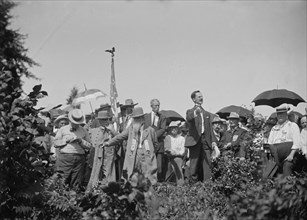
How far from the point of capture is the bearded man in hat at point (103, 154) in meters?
11.1

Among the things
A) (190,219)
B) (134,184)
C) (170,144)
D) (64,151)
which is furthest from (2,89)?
(170,144)

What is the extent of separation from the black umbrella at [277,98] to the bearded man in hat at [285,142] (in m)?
5.24

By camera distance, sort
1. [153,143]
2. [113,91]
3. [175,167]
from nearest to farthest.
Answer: [153,143]
[113,91]
[175,167]

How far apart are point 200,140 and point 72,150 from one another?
2669 millimetres

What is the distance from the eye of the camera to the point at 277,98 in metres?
15.5

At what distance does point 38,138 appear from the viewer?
21.1 feet

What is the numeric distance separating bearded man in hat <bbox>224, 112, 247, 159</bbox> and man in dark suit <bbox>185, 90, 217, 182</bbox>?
65cm

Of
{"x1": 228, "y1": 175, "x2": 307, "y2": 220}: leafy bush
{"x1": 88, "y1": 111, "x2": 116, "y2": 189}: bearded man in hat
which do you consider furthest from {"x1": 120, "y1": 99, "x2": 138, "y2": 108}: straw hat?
{"x1": 228, "y1": 175, "x2": 307, "y2": 220}: leafy bush

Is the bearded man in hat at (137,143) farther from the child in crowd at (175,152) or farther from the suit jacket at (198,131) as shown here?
the child in crowd at (175,152)

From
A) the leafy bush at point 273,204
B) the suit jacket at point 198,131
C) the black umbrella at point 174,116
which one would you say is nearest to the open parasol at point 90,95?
the black umbrella at point 174,116

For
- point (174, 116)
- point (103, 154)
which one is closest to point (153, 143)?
point (103, 154)

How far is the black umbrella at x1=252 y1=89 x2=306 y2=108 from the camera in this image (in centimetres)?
1517

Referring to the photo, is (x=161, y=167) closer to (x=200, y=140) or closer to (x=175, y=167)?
(x=175, y=167)

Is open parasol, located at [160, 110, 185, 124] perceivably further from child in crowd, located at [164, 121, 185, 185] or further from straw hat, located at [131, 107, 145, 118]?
straw hat, located at [131, 107, 145, 118]
